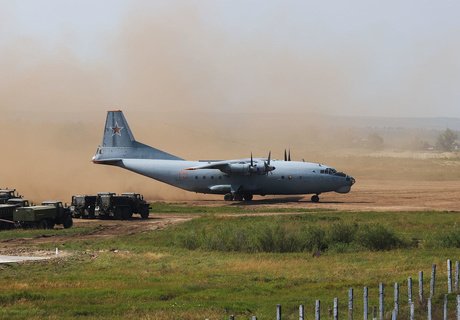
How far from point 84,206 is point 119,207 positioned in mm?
2828

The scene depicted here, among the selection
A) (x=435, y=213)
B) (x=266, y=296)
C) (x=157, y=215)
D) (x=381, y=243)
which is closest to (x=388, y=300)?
(x=266, y=296)

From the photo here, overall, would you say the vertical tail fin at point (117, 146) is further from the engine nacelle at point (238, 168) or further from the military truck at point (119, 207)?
the military truck at point (119, 207)

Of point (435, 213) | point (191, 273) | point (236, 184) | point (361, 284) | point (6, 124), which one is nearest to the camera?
point (361, 284)

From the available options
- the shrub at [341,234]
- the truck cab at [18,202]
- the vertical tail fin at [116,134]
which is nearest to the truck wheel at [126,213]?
the truck cab at [18,202]

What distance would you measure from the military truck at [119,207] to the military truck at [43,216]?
590cm

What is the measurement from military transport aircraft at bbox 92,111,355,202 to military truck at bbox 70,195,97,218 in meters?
14.5

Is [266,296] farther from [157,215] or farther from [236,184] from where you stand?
[236,184]

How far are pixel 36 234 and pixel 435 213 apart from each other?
2837cm

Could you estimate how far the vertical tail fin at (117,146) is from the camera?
8081 cm

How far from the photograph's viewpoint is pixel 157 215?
67.6 m

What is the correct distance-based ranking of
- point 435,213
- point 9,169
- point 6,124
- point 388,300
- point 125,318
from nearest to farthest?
1. point 125,318
2. point 388,300
3. point 435,213
4. point 9,169
5. point 6,124

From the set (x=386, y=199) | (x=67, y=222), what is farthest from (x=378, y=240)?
(x=386, y=199)

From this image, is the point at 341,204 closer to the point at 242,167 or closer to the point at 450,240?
the point at 242,167

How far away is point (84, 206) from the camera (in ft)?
214
